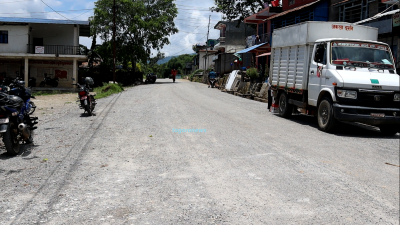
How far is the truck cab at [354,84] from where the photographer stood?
9.33 m

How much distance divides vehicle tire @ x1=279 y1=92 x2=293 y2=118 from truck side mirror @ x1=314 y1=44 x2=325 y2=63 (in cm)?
255

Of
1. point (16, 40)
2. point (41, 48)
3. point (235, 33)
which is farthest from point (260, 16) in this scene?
point (16, 40)

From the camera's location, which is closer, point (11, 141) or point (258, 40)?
point (11, 141)

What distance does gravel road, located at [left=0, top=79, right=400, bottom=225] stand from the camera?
13.9 ft

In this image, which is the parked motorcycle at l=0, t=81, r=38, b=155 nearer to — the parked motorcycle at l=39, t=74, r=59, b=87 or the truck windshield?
the truck windshield

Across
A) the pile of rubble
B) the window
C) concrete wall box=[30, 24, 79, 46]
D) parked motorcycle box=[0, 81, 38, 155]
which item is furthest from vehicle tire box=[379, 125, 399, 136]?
the window

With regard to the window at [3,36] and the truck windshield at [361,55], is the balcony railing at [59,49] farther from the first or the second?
the truck windshield at [361,55]

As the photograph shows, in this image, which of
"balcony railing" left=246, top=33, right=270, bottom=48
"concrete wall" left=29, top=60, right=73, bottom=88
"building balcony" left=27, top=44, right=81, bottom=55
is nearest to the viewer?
"building balcony" left=27, top=44, right=81, bottom=55

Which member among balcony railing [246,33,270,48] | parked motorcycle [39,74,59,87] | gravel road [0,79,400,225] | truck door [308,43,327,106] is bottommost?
gravel road [0,79,400,225]

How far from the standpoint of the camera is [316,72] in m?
10.8

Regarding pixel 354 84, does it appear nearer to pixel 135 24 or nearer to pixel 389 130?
pixel 389 130

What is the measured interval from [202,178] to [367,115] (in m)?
5.53

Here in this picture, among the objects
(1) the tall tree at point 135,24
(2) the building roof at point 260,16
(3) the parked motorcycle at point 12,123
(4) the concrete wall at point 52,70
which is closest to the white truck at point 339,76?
(3) the parked motorcycle at point 12,123

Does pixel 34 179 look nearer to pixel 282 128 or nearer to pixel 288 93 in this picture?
pixel 282 128
